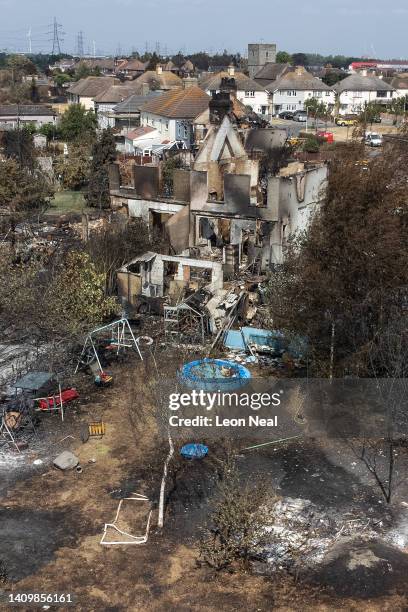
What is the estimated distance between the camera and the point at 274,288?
1662 cm

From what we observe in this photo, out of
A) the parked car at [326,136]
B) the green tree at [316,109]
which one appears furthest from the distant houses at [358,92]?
the parked car at [326,136]

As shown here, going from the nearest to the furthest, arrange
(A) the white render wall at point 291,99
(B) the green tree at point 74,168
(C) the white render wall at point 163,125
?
(B) the green tree at point 74,168, (C) the white render wall at point 163,125, (A) the white render wall at point 291,99

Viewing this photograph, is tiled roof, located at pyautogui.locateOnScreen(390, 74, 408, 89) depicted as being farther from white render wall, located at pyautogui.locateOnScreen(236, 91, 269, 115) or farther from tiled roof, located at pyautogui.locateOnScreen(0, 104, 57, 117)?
tiled roof, located at pyautogui.locateOnScreen(0, 104, 57, 117)

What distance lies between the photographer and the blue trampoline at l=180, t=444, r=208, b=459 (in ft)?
40.1

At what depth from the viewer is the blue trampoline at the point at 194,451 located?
12.2m

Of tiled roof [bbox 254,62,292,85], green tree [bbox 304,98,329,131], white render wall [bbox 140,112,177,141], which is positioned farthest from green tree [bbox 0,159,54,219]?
tiled roof [bbox 254,62,292,85]

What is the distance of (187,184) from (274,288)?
5.89m

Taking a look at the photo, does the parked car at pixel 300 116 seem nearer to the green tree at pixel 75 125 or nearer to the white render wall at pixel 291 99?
the white render wall at pixel 291 99

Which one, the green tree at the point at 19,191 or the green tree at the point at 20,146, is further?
the green tree at the point at 20,146

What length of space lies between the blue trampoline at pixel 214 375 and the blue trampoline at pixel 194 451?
71.5 inches

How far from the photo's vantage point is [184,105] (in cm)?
4097

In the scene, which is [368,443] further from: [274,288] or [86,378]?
[86,378]

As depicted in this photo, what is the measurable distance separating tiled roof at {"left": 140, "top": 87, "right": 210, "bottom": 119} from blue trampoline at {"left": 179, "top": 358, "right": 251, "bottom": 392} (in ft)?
92.1

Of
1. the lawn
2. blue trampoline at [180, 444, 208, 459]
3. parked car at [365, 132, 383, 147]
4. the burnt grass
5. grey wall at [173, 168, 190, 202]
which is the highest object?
grey wall at [173, 168, 190, 202]
